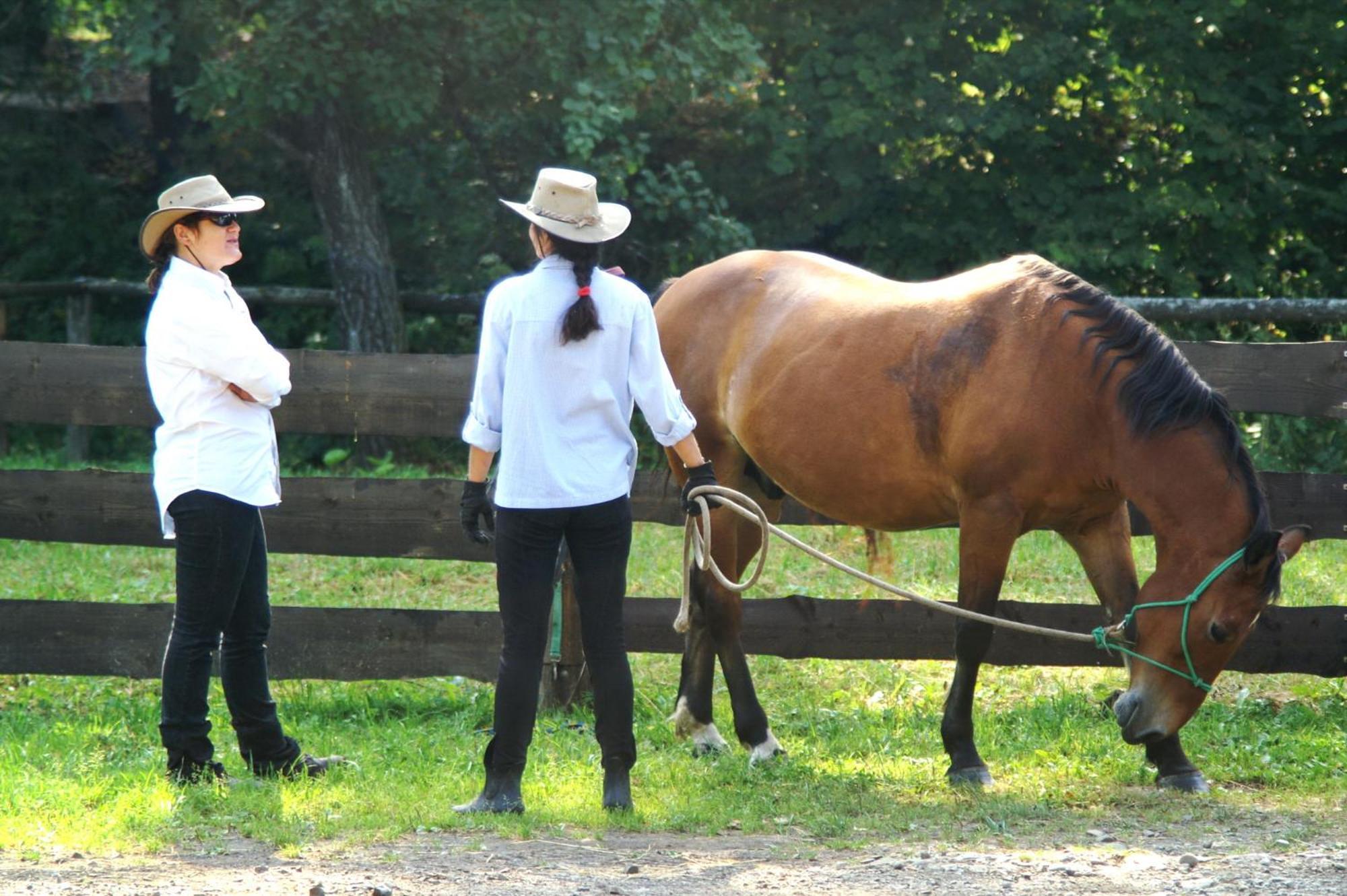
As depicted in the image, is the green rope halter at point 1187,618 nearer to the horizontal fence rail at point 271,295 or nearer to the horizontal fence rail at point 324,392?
the horizontal fence rail at point 324,392

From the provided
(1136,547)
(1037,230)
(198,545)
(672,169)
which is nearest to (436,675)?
→ (198,545)

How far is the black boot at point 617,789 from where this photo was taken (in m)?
4.18

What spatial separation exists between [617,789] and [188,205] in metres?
2.16

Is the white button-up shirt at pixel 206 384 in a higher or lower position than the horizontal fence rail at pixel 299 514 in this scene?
higher

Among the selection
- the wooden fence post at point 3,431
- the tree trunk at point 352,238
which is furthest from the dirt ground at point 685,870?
the wooden fence post at point 3,431

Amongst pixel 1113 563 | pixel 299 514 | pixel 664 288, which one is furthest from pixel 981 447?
pixel 299 514

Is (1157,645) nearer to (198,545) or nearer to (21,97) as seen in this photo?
(198,545)

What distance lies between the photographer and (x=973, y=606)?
473cm

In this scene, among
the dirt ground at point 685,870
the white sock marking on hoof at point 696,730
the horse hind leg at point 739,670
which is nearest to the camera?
the dirt ground at point 685,870

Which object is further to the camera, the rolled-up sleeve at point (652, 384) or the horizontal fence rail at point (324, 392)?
the horizontal fence rail at point (324, 392)

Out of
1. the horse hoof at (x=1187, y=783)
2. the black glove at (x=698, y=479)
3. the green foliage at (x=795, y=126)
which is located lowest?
the horse hoof at (x=1187, y=783)

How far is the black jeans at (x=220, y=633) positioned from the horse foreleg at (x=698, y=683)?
4.77ft

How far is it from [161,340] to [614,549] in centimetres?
150

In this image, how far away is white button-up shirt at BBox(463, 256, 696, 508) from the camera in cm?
394
